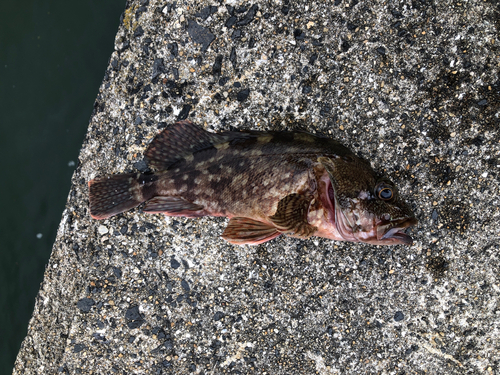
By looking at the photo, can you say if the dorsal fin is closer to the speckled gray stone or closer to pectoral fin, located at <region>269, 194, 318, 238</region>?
the speckled gray stone

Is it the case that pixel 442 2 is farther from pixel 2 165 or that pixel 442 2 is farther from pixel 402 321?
pixel 2 165

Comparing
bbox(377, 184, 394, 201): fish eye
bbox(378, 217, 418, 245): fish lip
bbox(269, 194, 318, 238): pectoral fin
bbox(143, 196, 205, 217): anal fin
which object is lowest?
bbox(378, 217, 418, 245): fish lip

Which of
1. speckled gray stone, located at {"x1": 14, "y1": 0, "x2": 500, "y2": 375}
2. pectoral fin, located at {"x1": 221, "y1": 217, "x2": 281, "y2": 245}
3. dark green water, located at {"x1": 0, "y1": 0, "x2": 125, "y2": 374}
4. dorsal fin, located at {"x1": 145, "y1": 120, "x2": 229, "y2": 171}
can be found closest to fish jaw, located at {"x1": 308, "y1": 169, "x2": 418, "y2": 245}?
pectoral fin, located at {"x1": 221, "y1": 217, "x2": 281, "y2": 245}

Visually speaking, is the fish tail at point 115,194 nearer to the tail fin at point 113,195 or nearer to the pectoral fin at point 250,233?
the tail fin at point 113,195

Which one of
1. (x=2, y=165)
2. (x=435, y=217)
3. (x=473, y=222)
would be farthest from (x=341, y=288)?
(x=2, y=165)

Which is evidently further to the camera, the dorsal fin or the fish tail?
the fish tail

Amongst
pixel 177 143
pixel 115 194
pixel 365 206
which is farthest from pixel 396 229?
pixel 115 194

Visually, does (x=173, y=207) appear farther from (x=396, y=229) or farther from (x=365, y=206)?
(x=396, y=229)

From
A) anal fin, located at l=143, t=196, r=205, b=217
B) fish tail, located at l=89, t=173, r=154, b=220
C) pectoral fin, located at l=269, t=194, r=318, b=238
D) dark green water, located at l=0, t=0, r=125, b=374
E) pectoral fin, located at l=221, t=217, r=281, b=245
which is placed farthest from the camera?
dark green water, located at l=0, t=0, r=125, b=374
